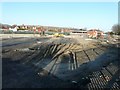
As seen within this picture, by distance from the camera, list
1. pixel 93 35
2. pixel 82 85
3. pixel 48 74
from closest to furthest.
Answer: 1. pixel 82 85
2. pixel 48 74
3. pixel 93 35

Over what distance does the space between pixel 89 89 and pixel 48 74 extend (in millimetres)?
4506

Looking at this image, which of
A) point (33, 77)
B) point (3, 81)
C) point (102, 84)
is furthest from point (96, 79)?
point (3, 81)

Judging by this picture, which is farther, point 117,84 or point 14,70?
point 14,70

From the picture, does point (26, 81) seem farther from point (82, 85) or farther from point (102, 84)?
point (102, 84)

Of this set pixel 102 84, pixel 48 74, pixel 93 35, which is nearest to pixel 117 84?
pixel 102 84

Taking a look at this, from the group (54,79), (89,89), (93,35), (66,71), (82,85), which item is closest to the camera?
(89,89)

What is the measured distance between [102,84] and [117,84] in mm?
924

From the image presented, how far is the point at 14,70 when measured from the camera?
1681cm

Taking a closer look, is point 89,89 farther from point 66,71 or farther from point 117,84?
point 66,71

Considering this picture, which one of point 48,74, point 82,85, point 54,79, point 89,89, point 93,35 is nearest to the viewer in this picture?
point 89,89

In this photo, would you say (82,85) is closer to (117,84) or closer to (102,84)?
(102,84)

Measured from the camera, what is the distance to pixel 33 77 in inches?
576

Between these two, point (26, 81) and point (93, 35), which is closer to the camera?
point (26, 81)

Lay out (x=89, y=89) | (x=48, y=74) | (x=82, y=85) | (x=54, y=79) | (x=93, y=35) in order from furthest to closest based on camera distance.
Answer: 1. (x=93, y=35)
2. (x=48, y=74)
3. (x=54, y=79)
4. (x=82, y=85)
5. (x=89, y=89)
